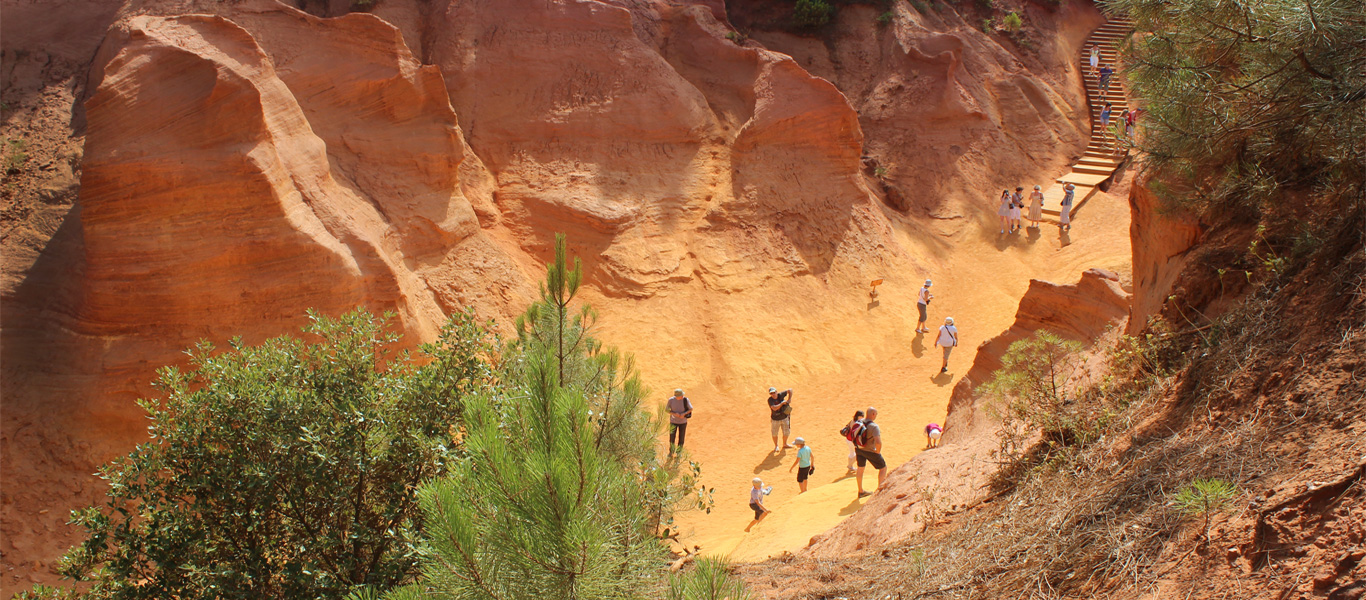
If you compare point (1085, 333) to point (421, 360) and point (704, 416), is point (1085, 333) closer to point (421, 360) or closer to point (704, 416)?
point (704, 416)

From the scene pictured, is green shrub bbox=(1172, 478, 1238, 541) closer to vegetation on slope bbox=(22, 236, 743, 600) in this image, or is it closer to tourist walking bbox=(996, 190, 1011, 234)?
vegetation on slope bbox=(22, 236, 743, 600)

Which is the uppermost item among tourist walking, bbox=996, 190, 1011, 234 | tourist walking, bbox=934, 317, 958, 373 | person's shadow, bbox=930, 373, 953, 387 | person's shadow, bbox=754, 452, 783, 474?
tourist walking, bbox=996, 190, 1011, 234

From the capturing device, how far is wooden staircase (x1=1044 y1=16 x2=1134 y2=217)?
23.0 metres

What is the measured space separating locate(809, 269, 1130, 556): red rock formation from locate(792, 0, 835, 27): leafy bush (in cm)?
1596

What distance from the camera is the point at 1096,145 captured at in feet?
83.4

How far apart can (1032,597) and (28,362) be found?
12.7m

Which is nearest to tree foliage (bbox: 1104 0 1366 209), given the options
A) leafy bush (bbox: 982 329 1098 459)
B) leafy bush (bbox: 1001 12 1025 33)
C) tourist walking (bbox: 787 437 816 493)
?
leafy bush (bbox: 982 329 1098 459)

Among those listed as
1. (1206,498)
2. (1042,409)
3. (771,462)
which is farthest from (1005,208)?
(1206,498)

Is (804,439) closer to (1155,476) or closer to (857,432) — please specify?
(857,432)

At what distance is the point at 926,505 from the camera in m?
7.55

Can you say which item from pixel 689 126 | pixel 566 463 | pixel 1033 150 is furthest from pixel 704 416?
pixel 1033 150

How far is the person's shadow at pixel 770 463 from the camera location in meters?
13.7

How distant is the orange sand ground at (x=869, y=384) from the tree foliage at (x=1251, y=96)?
5.53 metres

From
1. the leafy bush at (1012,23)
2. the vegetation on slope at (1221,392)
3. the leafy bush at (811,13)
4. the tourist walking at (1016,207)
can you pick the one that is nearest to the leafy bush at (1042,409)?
the vegetation on slope at (1221,392)
